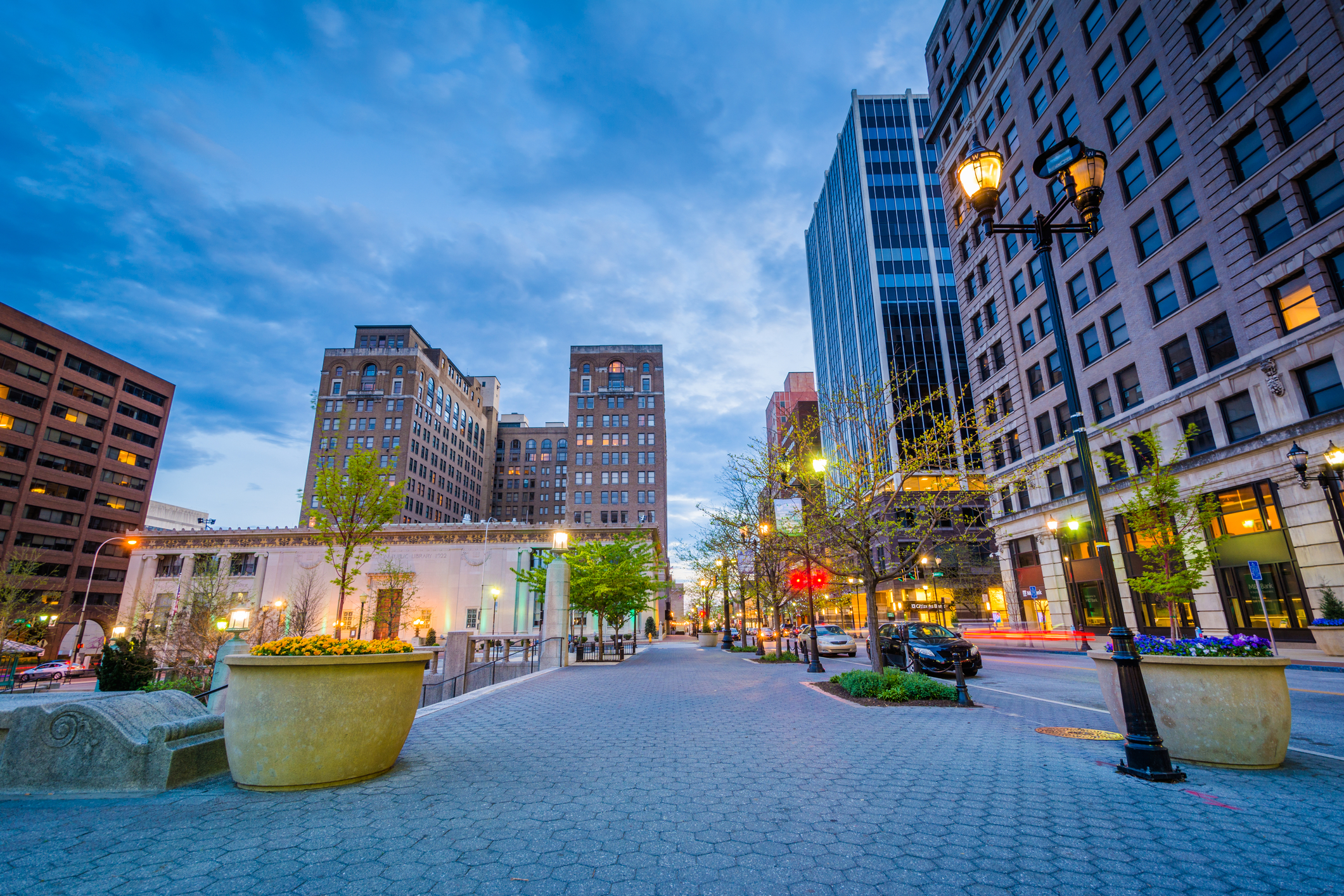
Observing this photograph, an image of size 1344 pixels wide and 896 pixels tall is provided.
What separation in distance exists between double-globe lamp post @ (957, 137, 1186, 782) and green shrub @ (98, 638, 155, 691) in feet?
68.6

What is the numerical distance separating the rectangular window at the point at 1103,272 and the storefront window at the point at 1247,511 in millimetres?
12332

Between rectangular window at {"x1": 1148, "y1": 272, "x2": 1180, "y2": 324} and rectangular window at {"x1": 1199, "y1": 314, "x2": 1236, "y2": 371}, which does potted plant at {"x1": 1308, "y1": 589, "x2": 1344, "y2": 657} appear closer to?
rectangular window at {"x1": 1199, "y1": 314, "x2": 1236, "y2": 371}

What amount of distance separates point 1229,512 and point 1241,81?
1768cm

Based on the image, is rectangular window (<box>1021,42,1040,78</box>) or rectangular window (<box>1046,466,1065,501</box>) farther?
rectangular window (<box>1021,42,1040,78</box>)

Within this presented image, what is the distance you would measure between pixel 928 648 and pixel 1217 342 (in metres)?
19.8

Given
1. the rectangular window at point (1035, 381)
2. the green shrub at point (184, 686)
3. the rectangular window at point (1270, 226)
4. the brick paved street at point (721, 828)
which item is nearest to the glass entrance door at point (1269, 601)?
the rectangular window at point (1270, 226)

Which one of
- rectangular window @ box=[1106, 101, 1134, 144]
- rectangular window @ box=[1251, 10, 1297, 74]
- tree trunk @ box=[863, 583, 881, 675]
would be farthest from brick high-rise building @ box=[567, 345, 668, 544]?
rectangular window @ box=[1251, 10, 1297, 74]

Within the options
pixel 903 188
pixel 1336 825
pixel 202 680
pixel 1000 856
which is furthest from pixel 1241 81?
pixel 903 188

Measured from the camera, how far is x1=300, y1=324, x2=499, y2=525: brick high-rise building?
91875 mm

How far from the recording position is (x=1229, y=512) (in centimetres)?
2386

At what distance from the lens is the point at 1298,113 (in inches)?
848

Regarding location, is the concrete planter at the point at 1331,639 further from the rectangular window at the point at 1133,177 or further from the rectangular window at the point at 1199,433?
the rectangular window at the point at 1133,177

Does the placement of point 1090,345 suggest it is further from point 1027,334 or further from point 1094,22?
point 1094,22

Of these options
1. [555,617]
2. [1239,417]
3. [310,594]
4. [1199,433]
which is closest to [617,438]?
[310,594]
